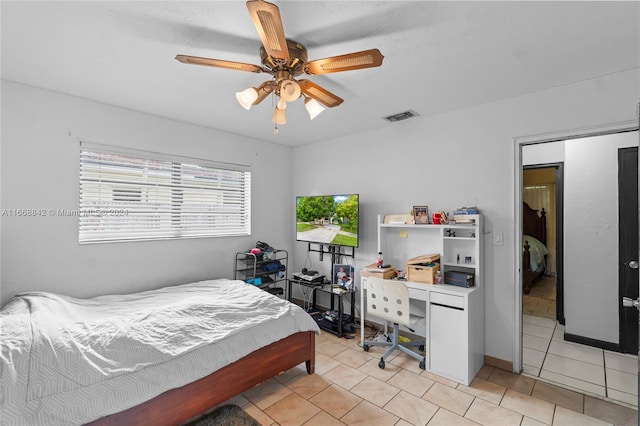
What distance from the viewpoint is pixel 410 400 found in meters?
2.30

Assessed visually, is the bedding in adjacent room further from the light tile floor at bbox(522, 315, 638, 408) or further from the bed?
the bed

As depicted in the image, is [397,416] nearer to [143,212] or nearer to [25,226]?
[143,212]

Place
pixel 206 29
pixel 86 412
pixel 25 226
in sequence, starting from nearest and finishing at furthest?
pixel 86 412 < pixel 206 29 < pixel 25 226

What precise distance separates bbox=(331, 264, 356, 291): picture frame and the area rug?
5.95 feet

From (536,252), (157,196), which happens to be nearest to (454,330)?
(157,196)

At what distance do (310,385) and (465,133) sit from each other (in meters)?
2.81

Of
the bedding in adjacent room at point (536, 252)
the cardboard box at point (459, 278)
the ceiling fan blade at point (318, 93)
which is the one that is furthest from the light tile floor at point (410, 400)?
the bedding in adjacent room at point (536, 252)

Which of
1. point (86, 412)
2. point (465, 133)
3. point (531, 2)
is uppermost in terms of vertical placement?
point (531, 2)

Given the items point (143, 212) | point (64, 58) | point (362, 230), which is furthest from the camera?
point (362, 230)

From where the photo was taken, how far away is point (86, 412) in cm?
150

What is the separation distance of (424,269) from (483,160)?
1214 millimetres

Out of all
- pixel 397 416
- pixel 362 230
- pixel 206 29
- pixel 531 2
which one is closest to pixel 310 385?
pixel 397 416

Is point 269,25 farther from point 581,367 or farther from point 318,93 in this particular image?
point 581,367

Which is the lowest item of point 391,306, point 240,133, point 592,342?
point 592,342
